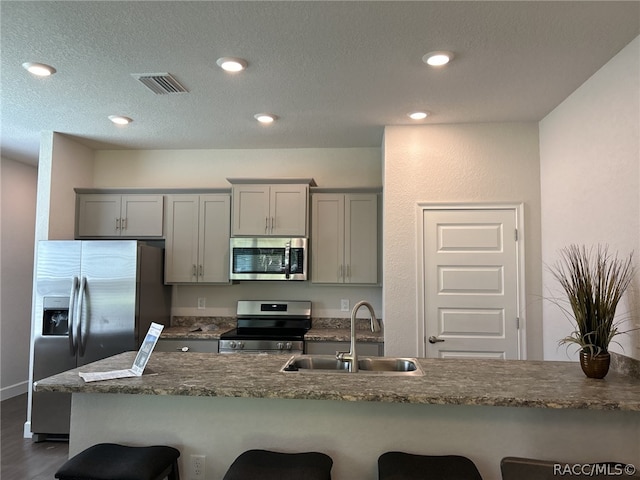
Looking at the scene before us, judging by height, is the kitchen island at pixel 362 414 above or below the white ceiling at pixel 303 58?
below

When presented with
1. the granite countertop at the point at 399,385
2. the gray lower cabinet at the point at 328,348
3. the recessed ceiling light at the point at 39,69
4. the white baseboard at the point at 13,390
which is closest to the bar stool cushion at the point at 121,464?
the granite countertop at the point at 399,385

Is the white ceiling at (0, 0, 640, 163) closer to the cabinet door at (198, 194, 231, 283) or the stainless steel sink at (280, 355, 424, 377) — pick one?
the cabinet door at (198, 194, 231, 283)

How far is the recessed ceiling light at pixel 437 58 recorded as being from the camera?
242 cm

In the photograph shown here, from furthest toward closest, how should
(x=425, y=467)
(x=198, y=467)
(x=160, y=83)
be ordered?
(x=160, y=83)
(x=198, y=467)
(x=425, y=467)

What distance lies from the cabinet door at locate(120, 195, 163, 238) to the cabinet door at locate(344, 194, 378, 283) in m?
1.93

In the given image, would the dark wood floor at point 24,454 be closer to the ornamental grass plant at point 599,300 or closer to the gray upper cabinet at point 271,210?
the gray upper cabinet at point 271,210

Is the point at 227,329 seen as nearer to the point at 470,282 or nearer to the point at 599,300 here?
the point at 470,282

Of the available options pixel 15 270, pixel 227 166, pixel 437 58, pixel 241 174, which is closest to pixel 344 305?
pixel 241 174

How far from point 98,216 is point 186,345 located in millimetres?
1658

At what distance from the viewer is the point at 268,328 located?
13.8ft

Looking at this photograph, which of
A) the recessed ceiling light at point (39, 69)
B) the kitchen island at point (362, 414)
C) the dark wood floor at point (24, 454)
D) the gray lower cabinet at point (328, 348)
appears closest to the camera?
the kitchen island at point (362, 414)

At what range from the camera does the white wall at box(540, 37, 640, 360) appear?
7.41ft

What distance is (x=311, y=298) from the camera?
174 inches

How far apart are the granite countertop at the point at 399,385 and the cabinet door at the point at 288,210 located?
192cm
